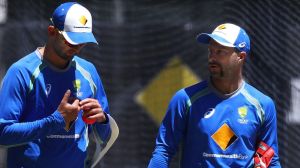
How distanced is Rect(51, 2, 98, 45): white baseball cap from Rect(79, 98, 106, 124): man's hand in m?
0.32

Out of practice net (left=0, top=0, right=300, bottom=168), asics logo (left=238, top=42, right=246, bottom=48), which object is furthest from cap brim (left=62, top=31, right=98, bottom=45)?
practice net (left=0, top=0, right=300, bottom=168)

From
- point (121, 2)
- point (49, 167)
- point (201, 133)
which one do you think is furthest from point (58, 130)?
point (121, 2)

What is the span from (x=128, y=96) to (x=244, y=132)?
4.57m

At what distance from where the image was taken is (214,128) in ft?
15.8

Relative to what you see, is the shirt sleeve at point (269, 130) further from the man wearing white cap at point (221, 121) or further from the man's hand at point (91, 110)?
the man's hand at point (91, 110)

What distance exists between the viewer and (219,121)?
4.82 m

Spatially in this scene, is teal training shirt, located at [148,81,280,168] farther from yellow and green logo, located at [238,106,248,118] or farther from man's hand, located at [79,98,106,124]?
man's hand, located at [79,98,106,124]

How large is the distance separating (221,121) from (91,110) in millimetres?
757

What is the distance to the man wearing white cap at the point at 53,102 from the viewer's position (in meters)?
4.45

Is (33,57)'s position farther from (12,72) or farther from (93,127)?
(93,127)

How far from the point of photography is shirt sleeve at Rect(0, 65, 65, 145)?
4.42m

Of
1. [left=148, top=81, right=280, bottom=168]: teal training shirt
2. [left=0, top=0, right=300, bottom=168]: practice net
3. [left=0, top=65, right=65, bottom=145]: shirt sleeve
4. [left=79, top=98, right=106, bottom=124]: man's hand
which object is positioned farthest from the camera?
[left=0, top=0, right=300, bottom=168]: practice net

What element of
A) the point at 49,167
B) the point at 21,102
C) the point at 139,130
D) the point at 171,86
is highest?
the point at 21,102

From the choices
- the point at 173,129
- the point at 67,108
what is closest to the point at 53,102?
the point at 67,108
